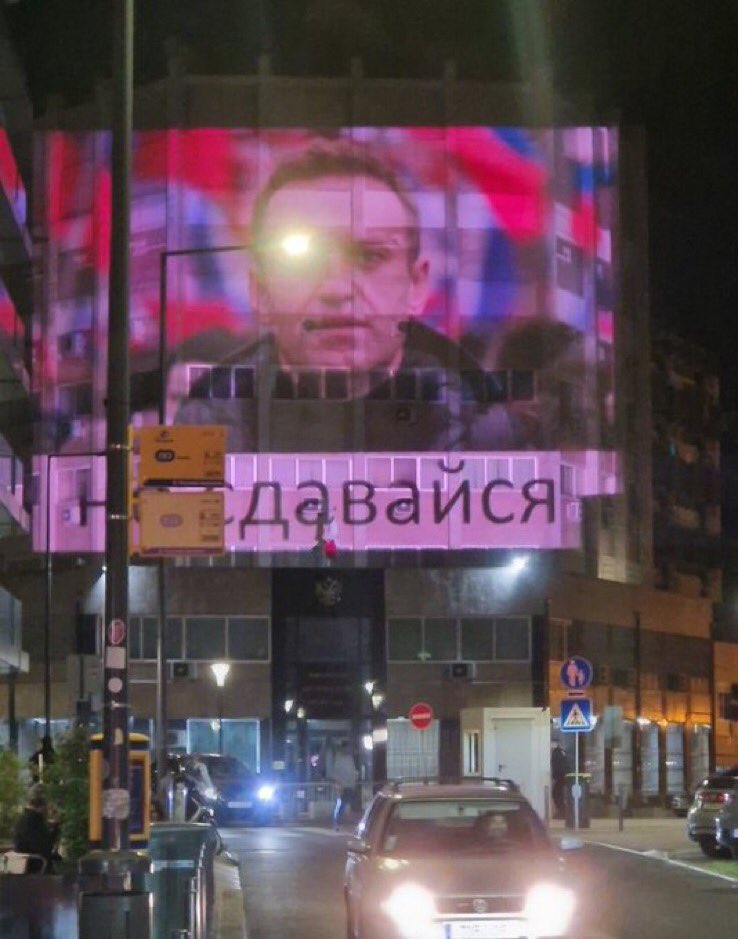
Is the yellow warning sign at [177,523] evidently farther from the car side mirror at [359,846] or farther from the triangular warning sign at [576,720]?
the triangular warning sign at [576,720]

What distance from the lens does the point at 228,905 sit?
1972 centimetres

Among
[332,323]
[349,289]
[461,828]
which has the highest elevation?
[349,289]

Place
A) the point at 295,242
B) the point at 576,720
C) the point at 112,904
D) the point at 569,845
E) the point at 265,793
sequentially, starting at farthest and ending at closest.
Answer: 1. the point at 265,793
2. the point at 576,720
3. the point at 295,242
4. the point at 569,845
5. the point at 112,904

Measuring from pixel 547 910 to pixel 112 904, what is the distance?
11.1ft

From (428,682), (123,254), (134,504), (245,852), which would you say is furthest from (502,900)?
(428,682)

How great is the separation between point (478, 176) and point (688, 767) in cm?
2223

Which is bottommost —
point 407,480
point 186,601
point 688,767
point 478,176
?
point 688,767

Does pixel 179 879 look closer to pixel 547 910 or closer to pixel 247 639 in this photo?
pixel 547 910

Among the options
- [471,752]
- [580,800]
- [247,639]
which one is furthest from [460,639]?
[580,800]

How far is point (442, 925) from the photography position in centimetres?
1322

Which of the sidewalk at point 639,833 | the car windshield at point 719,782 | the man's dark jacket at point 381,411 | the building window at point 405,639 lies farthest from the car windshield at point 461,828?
the man's dark jacket at point 381,411

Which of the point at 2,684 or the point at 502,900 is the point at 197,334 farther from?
the point at 502,900

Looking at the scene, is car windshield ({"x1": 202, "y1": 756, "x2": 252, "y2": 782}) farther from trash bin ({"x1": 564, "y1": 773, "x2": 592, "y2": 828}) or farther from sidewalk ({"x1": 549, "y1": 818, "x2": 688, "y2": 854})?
trash bin ({"x1": 564, "y1": 773, "x2": 592, "y2": 828})

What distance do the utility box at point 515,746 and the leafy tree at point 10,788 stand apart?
29638 millimetres
